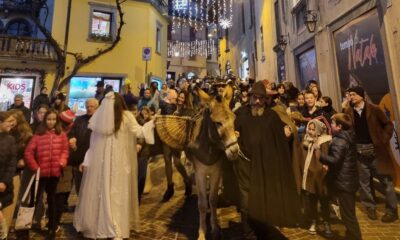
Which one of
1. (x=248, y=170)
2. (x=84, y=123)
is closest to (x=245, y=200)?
(x=248, y=170)

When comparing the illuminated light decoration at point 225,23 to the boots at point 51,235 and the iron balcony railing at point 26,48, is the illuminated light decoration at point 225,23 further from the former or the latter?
Answer: the boots at point 51,235

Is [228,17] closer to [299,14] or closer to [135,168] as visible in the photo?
[299,14]

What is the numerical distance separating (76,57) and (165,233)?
14464mm

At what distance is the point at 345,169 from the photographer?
3486 millimetres

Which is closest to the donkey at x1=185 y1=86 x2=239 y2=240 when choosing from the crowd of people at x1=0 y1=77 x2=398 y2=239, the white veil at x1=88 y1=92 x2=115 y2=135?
the crowd of people at x1=0 y1=77 x2=398 y2=239

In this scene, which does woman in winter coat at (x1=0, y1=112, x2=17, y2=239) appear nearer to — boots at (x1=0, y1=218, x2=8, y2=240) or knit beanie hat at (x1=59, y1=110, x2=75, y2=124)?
boots at (x1=0, y1=218, x2=8, y2=240)

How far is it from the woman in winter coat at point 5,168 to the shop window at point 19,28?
1757cm

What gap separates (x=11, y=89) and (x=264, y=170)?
53.7 feet

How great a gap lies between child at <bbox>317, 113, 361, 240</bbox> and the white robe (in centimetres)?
280

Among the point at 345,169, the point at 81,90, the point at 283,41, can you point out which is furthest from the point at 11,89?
the point at 345,169

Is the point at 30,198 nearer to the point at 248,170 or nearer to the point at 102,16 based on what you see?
the point at 248,170

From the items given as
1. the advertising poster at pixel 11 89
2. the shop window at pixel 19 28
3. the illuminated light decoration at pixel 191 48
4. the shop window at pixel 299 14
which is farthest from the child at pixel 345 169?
the illuminated light decoration at pixel 191 48

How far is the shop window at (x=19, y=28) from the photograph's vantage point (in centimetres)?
1702

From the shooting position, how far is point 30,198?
11.6 ft
